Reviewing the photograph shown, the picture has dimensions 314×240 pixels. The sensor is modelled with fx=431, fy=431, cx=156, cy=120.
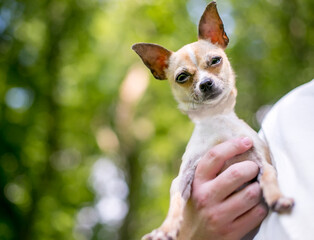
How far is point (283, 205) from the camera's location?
5.36ft

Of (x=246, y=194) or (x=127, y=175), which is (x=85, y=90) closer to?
(x=127, y=175)

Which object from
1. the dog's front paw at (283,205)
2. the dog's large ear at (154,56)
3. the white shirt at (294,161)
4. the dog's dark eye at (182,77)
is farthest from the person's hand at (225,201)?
the dog's large ear at (154,56)

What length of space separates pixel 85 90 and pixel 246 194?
36.4ft

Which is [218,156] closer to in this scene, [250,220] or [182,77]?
[250,220]

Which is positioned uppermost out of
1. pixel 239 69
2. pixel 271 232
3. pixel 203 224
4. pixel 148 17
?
pixel 271 232

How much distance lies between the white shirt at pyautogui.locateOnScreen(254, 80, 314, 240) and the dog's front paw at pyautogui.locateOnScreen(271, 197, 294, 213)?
0.8 inches

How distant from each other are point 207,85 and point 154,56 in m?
0.44

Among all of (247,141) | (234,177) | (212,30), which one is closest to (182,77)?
(212,30)

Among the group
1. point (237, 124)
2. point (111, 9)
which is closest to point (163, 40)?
point (111, 9)

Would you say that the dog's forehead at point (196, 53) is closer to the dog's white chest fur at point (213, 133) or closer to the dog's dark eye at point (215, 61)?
the dog's dark eye at point (215, 61)

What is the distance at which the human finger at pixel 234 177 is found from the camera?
196cm

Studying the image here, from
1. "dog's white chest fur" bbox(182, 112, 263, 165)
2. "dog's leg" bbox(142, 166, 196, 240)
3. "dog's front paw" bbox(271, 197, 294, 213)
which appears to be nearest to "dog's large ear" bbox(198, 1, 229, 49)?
"dog's white chest fur" bbox(182, 112, 263, 165)

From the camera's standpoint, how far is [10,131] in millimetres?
10898

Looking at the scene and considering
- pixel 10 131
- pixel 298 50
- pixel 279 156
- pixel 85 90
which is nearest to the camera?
pixel 279 156
